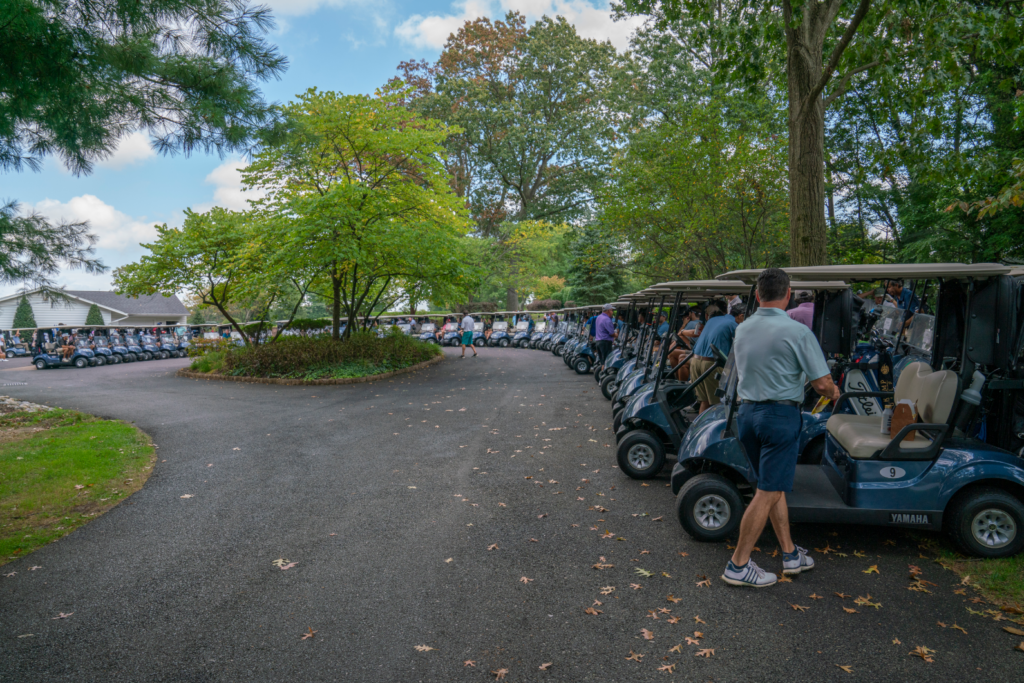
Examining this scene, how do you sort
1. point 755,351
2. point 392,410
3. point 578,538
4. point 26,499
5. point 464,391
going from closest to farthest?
1. point 755,351
2. point 578,538
3. point 26,499
4. point 392,410
5. point 464,391

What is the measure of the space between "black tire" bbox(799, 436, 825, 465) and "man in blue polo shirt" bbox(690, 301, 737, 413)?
1.13m

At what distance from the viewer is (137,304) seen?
5334cm

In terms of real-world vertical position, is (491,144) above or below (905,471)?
above

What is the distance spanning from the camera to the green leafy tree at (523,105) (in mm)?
33500

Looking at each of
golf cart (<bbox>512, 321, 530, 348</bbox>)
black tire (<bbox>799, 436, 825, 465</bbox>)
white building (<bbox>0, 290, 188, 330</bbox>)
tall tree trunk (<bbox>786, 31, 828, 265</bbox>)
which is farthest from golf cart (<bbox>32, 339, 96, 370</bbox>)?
black tire (<bbox>799, 436, 825, 465</bbox>)

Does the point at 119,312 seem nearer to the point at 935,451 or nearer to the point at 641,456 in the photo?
the point at 641,456

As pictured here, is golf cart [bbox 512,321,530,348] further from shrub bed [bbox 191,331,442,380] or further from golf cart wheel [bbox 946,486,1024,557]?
golf cart wheel [bbox 946,486,1024,557]

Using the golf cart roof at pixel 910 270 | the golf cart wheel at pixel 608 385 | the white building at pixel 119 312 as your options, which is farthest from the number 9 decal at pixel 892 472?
the white building at pixel 119 312

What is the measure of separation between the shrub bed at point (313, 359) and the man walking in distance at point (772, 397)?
12944 millimetres

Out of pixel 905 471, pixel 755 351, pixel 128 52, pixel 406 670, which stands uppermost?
pixel 128 52

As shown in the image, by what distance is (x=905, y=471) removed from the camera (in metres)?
4.05

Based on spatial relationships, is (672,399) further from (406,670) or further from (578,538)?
(406,670)

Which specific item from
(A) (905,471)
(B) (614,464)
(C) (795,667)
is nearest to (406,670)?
(C) (795,667)

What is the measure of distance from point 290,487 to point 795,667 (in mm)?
4822
